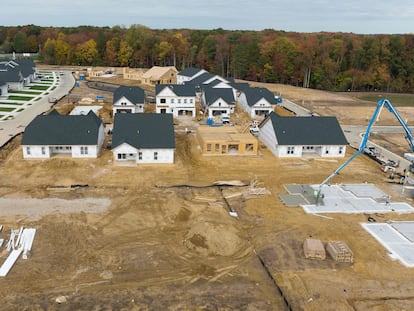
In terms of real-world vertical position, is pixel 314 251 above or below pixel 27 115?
below

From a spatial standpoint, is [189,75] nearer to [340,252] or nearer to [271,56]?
[271,56]

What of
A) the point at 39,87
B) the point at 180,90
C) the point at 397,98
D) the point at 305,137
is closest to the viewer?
the point at 305,137

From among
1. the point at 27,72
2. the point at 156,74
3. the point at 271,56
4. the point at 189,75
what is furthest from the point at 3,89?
the point at 271,56

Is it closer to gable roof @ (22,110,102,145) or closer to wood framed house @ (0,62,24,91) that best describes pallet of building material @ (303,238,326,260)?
gable roof @ (22,110,102,145)

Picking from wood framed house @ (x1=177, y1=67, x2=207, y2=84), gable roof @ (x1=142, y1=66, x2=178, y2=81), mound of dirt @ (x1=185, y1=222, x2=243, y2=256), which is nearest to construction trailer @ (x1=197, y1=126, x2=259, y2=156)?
mound of dirt @ (x1=185, y1=222, x2=243, y2=256)

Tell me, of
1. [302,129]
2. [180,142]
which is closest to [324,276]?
[302,129]

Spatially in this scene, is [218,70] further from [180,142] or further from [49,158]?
[49,158]

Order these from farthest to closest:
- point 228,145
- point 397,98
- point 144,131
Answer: point 397,98 < point 228,145 < point 144,131
